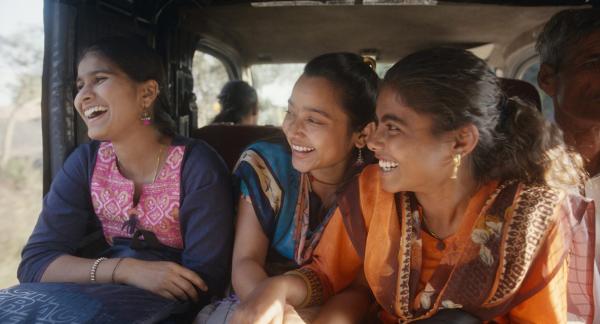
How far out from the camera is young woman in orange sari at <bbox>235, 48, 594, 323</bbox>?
1.31 meters

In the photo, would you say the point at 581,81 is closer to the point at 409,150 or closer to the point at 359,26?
the point at 409,150

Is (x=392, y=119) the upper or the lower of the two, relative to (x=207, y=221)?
upper

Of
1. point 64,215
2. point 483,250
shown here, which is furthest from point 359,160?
point 64,215

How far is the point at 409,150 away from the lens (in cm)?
138

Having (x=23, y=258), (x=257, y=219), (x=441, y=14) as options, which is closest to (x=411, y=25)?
(x=441, y=14)

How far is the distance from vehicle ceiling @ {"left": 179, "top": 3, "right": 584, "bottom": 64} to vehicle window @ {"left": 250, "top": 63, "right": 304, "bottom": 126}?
24 centimetres

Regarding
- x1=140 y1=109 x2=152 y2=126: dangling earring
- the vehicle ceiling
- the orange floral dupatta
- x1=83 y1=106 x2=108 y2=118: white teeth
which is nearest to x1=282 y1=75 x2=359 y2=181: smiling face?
the orange floral dupatta

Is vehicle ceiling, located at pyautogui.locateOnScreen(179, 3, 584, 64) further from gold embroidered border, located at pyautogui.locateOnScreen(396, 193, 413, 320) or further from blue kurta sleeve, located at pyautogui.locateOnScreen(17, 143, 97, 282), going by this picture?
gold embroidered border, located at pyautogui.locateOnScreen(396, 193, 413, 320)

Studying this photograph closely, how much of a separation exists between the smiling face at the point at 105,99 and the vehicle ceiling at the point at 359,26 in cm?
100

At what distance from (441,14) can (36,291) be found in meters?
2.68

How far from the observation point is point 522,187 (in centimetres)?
137

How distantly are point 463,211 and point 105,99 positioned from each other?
54.9 inches

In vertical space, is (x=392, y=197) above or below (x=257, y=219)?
above

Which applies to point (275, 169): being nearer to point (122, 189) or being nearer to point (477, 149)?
point (122, 189)
